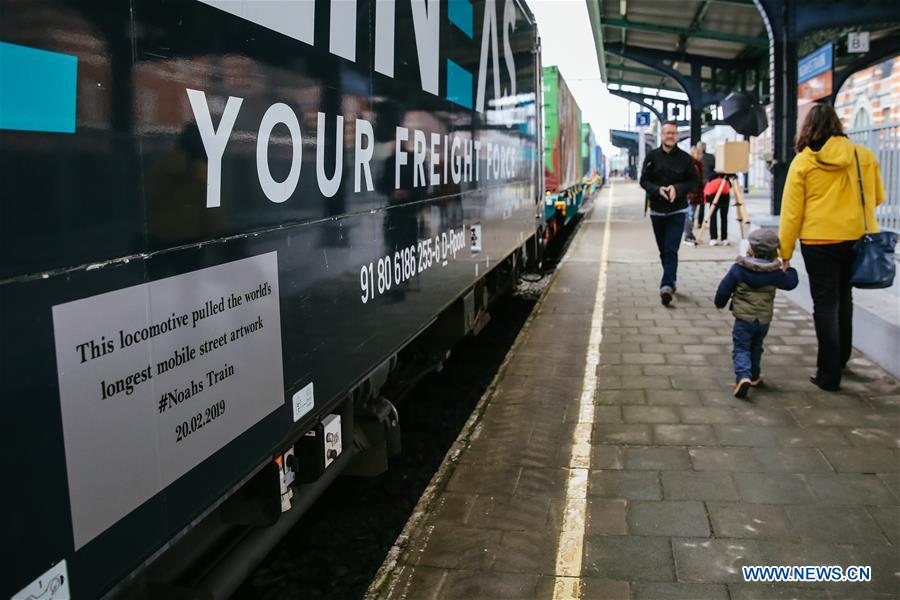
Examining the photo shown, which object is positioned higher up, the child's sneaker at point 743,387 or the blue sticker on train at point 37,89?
the blue sticker on train at point 37,89

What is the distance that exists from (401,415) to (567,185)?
1182cm

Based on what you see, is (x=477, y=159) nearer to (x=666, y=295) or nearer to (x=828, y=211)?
(x=828, y=211)

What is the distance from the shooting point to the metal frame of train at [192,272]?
1485 millimetres

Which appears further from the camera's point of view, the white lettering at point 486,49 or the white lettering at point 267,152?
the white lettering at point 486,49

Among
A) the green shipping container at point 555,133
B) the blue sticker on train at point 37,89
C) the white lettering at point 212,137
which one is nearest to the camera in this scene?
the blue sticker on train at point 37,89

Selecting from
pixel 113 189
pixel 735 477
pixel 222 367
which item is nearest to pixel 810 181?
pixel 735 477

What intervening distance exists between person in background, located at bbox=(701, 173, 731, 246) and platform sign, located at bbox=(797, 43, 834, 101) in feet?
8.40

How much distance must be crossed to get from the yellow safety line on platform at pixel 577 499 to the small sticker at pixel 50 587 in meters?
1.90

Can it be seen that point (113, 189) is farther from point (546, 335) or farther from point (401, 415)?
point (546, 335)

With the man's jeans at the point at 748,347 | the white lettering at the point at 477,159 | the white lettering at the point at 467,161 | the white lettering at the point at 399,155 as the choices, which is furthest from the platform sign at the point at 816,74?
the white lettering at the point at 399,155

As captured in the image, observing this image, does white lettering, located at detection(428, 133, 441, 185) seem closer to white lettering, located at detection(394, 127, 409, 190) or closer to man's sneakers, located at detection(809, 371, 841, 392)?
white lettering, located at detection(394, 127, 409, 190)

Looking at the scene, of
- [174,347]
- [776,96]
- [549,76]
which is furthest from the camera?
[549,76]

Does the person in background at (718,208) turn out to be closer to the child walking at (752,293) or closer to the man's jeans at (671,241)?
the man's jeans at (671,241)

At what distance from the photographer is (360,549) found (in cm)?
380
